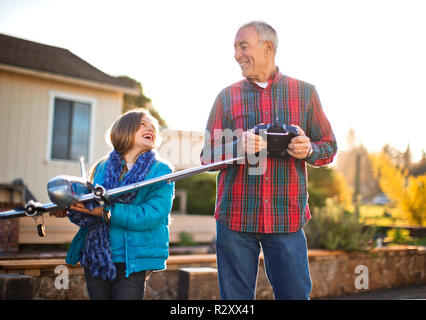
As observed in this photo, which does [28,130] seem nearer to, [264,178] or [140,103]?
[140,103]

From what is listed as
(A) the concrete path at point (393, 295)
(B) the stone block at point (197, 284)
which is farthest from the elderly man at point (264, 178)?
(A) the concrete path at point (393, 295)

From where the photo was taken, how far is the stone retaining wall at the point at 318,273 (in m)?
4.21

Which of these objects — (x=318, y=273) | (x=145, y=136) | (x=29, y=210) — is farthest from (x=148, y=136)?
(x=318, y=273)

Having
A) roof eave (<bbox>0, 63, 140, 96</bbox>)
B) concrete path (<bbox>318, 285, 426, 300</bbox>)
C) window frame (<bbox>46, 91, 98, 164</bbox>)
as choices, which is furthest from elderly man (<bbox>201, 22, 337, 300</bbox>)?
window frame (<bbox>46, 91, 98, 164</bbox>)

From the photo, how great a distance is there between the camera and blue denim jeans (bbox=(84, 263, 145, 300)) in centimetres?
221

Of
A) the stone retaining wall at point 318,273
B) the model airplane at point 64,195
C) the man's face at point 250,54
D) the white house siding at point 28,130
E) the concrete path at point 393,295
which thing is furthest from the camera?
the white house siding at point 28,130

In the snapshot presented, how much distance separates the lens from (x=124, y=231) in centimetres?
227

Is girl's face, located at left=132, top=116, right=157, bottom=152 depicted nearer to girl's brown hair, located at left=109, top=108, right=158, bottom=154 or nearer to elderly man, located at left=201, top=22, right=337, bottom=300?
girl's brown hair, located at left=109, top=108, right=158, bottom=154

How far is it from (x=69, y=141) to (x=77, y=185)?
7.97 metres

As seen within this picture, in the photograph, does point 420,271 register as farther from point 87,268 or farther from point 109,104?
point 109,104

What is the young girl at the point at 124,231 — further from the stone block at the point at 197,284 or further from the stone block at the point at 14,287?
the stone block at the point at 197,284

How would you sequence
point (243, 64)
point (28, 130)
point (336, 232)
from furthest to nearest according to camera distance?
point (28, 130) < point (336, 232) < point (243, 64)

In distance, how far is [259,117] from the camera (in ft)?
7.63

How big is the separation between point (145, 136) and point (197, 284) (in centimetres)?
237
